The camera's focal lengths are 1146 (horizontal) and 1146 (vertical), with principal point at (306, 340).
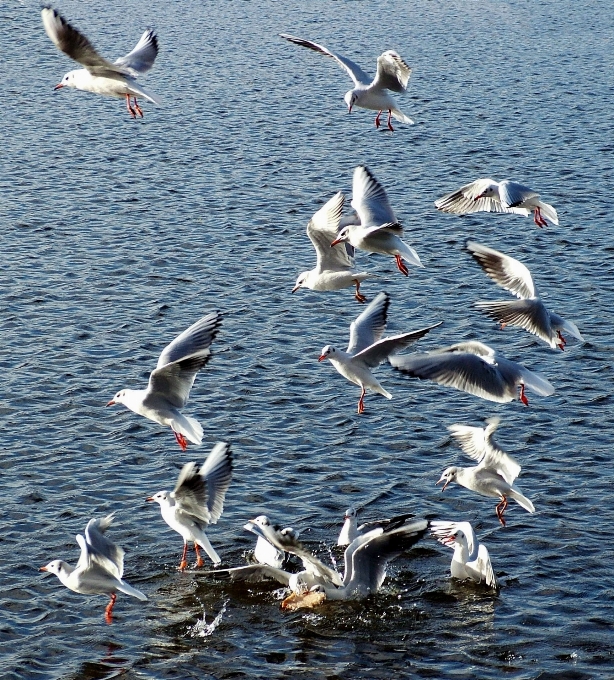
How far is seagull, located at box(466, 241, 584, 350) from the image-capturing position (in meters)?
15.0

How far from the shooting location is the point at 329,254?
15812mm

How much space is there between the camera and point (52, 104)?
116 ft

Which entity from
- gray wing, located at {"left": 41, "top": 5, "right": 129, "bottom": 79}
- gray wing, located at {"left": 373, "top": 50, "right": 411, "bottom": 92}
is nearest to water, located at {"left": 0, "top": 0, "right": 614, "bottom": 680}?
gray wing, located at {"left": 373, "top": 50, "right": 411, "bottom": 92}

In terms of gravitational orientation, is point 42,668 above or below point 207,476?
below

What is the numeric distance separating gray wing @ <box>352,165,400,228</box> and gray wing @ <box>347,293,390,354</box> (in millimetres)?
1062

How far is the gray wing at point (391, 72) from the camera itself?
Answer: 59.1 ft

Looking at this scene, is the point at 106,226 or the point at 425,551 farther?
the point at 106,226

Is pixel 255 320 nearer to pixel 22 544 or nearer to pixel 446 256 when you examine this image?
pixel 446 256

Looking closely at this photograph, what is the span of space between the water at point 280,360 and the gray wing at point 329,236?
2900 millimetres

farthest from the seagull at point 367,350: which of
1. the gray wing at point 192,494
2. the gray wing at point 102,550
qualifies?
the gray wing at point 102,550

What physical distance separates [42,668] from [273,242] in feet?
45.2

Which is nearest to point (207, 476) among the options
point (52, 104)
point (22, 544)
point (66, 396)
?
point (22, 544)

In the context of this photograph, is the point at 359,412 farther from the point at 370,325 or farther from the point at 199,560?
the point at 199,560

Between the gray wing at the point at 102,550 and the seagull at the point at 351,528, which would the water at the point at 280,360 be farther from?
the gray wing at the point at 102,550
